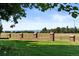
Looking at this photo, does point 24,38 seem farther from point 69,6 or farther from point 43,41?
point 69,6

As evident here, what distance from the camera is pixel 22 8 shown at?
5844 millimetres

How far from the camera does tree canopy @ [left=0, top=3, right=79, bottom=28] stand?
5750 millimetres

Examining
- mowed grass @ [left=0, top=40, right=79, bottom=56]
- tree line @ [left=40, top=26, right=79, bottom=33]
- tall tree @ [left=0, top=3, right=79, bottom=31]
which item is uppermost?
tall tree @ [left=0, top=3, right=79, bottom=31]

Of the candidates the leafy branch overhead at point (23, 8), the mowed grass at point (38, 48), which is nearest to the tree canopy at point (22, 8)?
the leafy branch overhead at point (23, 8)

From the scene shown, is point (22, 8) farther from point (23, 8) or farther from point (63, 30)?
point (63, 30)

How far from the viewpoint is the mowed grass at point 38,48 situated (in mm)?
5738

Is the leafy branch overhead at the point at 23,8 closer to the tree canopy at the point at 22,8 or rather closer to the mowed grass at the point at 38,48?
the tree canopy at the point at 22,8

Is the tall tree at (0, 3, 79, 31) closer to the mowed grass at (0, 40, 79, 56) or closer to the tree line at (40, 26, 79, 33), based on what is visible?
the tree line at (40, 26, 79, 33)

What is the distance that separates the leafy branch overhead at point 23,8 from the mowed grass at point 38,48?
0.38m

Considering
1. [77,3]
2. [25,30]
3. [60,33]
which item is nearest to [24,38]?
[25,30]

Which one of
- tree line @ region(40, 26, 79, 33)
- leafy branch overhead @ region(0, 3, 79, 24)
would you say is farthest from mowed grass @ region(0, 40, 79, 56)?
leafy branch overhead @ region(0, 3, 79, 24)

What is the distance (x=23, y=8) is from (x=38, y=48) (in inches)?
26.0

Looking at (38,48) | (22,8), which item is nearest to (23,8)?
(22,8)

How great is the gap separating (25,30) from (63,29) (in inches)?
23.1
